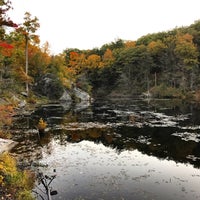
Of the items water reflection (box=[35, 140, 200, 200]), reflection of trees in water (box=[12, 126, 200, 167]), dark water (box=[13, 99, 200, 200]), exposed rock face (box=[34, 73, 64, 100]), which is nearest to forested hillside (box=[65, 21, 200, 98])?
exposed rock face (box=[34, 73, 64, 100])

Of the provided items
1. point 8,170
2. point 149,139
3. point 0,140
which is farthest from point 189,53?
point 8,170

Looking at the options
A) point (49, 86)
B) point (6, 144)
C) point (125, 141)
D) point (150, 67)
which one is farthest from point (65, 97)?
point (6, 144)

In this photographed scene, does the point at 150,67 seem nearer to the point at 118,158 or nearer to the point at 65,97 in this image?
the point at 65,97

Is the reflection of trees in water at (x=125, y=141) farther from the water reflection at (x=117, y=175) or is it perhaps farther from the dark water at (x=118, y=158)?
the water reflection at (x=117, y=175)

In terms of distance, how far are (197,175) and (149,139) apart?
887 cm

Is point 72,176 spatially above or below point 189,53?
below

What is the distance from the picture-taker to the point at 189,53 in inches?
3063

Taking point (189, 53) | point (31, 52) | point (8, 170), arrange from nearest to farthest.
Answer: point (8, 170) → point (31, 52) → point (189, 53)

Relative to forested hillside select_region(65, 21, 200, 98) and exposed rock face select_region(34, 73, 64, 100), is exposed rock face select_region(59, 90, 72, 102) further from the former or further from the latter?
forested hillside select_region(65, 21, 200, 98)

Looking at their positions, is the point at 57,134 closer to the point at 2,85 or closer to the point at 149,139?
the point at 149,139

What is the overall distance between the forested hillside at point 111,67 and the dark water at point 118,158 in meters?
20.9

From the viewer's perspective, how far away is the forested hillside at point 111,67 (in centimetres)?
5694

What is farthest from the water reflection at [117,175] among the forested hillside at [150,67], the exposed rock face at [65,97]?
the forested hillside at [150,67]

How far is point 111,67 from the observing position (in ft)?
349
